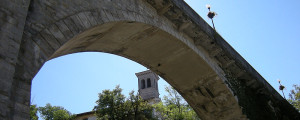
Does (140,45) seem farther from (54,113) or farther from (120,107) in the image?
(54,113)

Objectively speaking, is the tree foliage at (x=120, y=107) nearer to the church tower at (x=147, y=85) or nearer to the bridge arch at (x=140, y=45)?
the bridge arch at (x=140, y=45)

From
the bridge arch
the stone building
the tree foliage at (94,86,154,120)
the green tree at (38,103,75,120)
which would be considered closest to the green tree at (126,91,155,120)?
the tree foliage at (94,86,154,120)

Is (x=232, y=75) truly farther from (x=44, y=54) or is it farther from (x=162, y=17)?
(x=44, y=54)

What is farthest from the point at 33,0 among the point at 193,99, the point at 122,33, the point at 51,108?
the point at 51,108

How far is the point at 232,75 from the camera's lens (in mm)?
11695

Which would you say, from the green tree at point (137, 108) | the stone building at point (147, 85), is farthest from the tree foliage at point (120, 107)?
the stone building at point (147, 85)

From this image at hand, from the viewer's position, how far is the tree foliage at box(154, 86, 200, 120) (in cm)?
2416

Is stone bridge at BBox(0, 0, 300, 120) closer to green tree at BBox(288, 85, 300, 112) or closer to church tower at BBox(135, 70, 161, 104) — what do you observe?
green tree at BBox(288, 85, 300, 112)

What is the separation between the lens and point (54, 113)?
30922 millimetres

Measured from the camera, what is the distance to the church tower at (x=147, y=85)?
4544 cm

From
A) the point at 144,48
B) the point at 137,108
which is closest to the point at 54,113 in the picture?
the point at 137,108

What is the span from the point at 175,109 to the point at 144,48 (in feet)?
54.4

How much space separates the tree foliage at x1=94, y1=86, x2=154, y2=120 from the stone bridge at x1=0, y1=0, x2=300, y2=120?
442 inches

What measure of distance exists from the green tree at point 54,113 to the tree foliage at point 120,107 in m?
8.01
